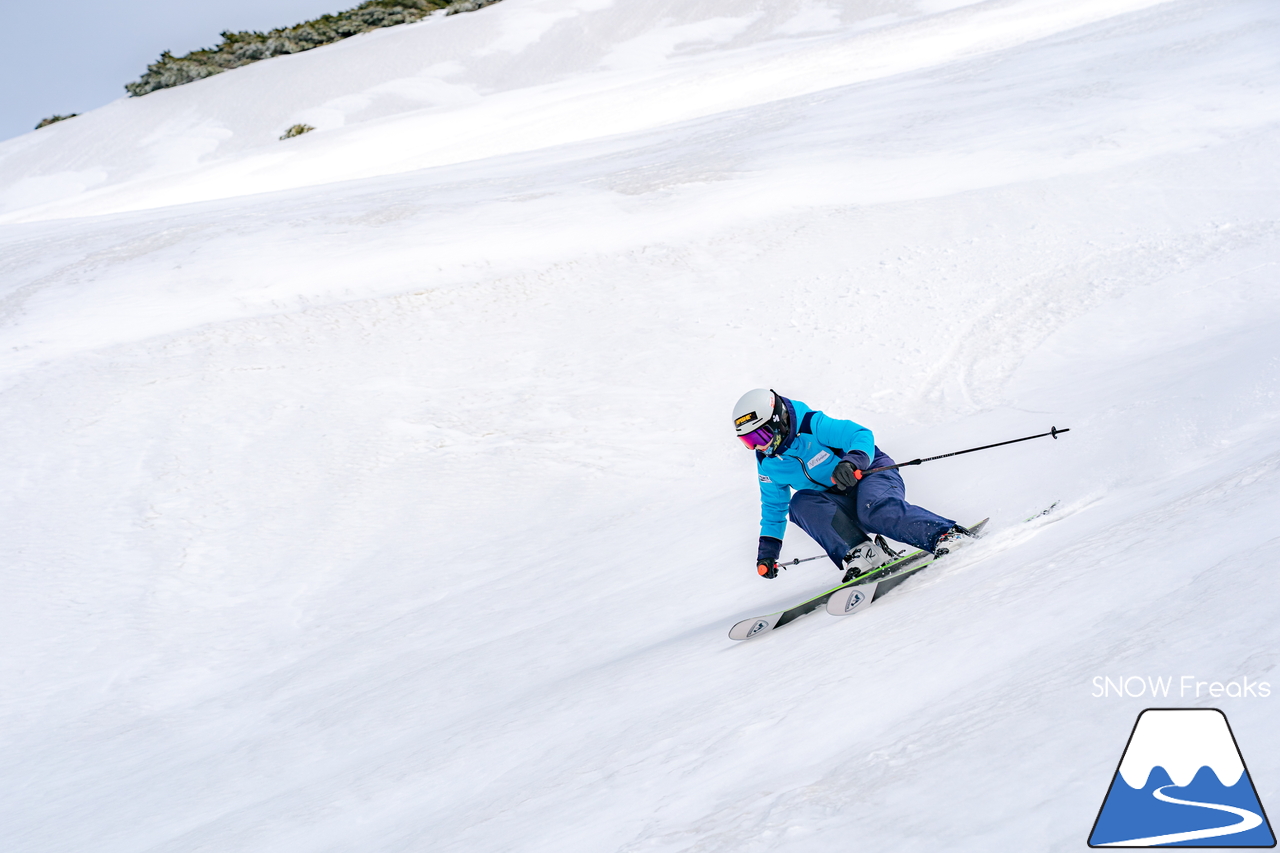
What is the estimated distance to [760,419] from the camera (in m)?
5.30

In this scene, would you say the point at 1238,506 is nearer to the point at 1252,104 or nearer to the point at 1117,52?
the point at 1252,104

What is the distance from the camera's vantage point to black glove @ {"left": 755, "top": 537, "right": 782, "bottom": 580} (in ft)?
18.3

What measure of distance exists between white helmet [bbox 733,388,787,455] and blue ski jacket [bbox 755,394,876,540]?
0.20 feet

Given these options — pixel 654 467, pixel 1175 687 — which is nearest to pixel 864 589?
pixel 1175 687

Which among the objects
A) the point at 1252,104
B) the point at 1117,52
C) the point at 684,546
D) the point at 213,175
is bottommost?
the point at 684,546

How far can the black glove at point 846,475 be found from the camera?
497 centimetres

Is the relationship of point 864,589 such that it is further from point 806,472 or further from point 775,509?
point 775,509

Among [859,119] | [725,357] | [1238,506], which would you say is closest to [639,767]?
[1238,506]

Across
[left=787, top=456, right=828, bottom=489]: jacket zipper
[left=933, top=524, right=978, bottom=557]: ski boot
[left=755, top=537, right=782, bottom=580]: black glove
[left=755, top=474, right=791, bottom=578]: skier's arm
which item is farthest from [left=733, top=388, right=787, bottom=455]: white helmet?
[left=933, top=524, right=978, bottom=557]: ski boot

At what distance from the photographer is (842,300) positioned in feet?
35.7

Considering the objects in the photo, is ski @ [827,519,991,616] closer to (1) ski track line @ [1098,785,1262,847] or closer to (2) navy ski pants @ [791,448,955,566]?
(2) navy ski pants @ [791,448,955,566]

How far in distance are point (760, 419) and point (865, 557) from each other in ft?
3.25

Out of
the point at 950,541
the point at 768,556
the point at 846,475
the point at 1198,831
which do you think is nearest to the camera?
the point at 1198,831

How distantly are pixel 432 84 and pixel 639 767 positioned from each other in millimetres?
30201
